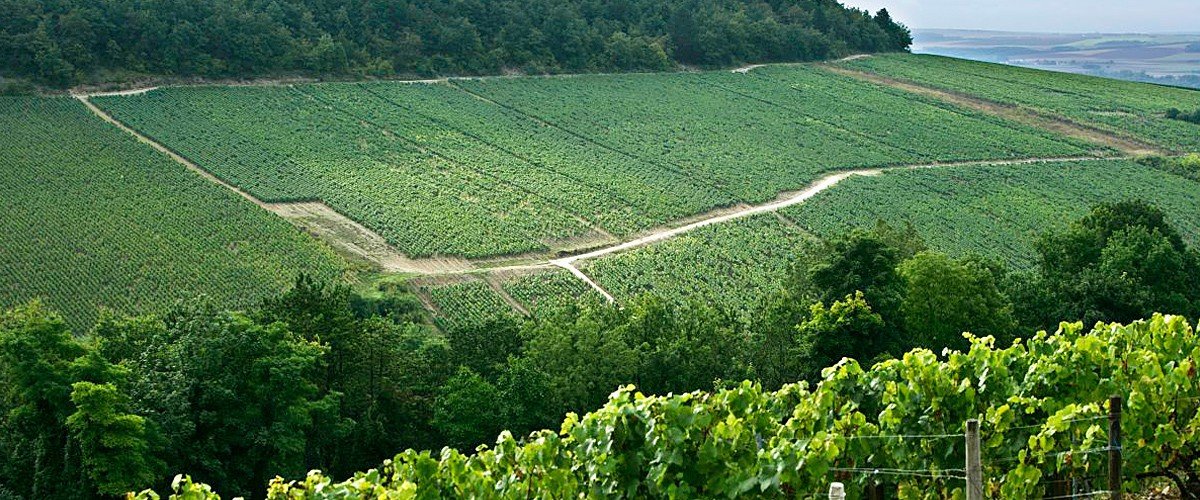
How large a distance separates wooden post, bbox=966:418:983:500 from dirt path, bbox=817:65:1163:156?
9298 cm

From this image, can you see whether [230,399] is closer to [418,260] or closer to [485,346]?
[485,346]

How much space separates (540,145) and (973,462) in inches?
2952

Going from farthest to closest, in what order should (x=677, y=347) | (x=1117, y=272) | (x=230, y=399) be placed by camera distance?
1. (x=1117, y=272)
2. (x=677, y=347)
3. (x=230, y=399)

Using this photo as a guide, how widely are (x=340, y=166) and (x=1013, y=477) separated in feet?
212

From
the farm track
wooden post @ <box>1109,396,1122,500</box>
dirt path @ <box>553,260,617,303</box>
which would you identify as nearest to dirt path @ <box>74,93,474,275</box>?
the farm track

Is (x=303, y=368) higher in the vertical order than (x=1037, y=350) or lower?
lower

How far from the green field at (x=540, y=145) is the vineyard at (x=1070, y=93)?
9.16 metres

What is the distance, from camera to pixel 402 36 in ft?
347

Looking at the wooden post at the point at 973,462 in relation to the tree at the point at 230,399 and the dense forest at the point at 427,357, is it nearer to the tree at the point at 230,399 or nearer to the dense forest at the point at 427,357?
the dense forest at the point at 427,357

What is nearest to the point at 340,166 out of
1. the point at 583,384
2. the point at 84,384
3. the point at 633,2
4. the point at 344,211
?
the point at 344,211

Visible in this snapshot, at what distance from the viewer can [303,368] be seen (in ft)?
108

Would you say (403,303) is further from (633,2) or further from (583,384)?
(633,2)

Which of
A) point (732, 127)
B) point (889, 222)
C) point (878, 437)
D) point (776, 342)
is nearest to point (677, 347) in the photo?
point (776, 342)

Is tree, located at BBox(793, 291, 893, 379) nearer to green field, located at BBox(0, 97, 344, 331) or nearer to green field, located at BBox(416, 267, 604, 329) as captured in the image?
green field, located at BBox(416, 267, 604, 329)
